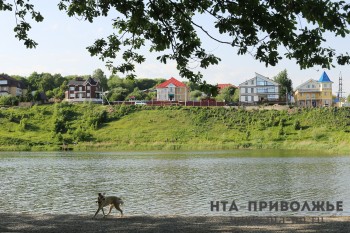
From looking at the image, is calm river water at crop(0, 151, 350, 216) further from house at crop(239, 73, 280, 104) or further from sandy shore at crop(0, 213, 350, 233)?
house at crop(239, 73, 280, 104)

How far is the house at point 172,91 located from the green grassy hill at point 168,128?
3415 centimetres

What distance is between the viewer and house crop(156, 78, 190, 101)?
479 ft

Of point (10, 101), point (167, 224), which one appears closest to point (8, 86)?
point (10, 101)

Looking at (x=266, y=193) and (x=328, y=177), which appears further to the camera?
(x=328, y=177)

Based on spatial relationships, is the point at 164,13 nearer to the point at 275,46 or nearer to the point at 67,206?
the point at 275,46

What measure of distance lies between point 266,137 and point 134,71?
75853 mm

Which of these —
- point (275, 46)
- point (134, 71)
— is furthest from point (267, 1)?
point (134, 71)

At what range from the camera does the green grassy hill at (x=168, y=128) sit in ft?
278

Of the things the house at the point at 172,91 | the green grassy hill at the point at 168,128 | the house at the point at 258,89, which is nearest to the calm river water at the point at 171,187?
the green grassy hill at the point at 168,128

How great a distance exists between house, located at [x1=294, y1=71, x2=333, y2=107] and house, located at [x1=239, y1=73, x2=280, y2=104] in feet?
23.7

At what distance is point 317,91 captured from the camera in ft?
445

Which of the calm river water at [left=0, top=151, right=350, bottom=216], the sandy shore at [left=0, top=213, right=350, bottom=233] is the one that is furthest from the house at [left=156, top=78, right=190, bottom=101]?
the sandy shore at [left=0, top=213, right=350, bottom=233]

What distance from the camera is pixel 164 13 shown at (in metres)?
12.2

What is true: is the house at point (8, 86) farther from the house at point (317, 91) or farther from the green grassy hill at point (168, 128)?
the house at point (317, 91)
